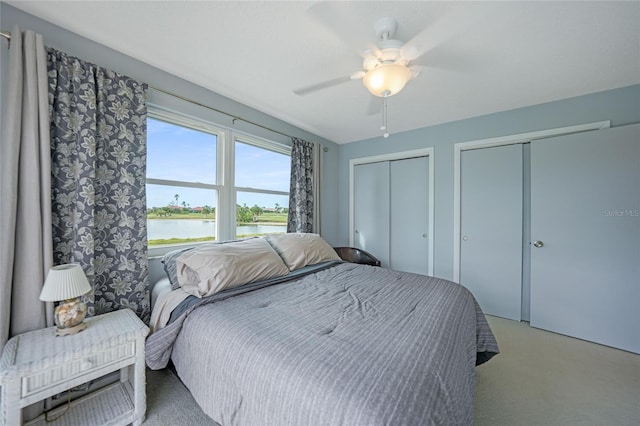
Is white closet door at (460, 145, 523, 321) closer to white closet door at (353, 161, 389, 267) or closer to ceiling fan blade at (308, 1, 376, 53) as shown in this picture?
white closet door at (353, 161, 389, 267)

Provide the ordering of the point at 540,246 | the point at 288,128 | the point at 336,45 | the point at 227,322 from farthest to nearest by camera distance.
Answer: the point at 288,128 < the point at 540,246 < the point at 336,45 < the point at 227,322

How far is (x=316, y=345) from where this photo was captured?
1.05m

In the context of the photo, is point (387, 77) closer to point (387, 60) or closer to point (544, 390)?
point (387, 60)

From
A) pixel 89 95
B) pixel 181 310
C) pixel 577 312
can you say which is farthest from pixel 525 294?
pixel 89 95

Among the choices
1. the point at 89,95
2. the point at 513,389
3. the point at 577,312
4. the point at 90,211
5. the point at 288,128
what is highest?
the point at 288,128

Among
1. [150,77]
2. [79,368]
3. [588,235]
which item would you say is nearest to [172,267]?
[79,368]

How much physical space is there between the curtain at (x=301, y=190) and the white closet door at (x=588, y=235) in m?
2.64

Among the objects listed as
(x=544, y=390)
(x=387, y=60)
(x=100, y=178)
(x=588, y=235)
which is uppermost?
A: (x=387, y=60)

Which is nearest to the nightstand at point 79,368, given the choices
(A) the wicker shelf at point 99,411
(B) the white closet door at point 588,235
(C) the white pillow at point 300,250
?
(A) the wicker shelf at point 99,411

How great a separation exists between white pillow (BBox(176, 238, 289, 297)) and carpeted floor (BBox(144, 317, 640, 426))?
0.70m

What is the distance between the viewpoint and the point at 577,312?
2389 mm

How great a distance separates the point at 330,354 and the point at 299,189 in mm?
2511

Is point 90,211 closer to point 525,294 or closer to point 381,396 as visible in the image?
point 381,396

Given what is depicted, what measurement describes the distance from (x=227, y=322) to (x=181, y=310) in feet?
1.52
